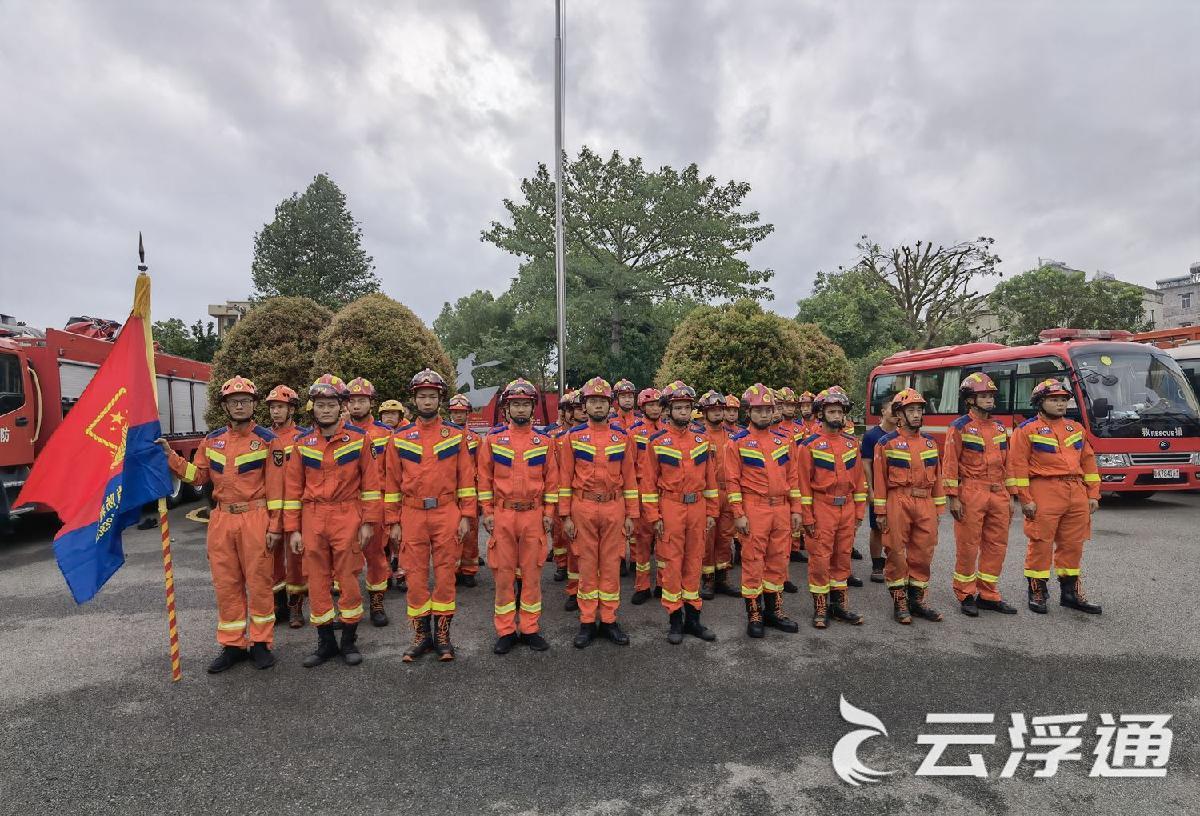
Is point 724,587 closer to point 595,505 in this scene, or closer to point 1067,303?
point 595,505

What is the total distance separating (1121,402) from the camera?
9.95 m

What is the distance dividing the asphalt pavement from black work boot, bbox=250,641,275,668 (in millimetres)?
85

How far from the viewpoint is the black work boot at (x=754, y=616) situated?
5.03m

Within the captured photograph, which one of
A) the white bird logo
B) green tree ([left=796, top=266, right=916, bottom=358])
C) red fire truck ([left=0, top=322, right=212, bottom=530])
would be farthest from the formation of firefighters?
green tree ([left=796, top=266, right=916, bottom=358])

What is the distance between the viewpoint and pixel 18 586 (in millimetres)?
6805

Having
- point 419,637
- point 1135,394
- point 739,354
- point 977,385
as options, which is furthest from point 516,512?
point 1135,394

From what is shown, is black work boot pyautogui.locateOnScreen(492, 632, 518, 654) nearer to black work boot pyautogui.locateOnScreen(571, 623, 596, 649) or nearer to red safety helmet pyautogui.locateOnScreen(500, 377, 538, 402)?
black work boot pyautogui.locateOnScreen(571, 623, 596, 649)

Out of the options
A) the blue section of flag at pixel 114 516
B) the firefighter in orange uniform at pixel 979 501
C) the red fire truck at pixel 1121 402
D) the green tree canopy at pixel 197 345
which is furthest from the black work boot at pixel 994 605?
the green tree canopy at pixel 197 345

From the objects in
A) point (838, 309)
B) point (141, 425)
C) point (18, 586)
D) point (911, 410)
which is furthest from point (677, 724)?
point (838, 309)

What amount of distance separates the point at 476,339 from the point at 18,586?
98.5 ft

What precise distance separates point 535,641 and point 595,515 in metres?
1.11

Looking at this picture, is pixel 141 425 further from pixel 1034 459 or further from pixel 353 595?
pixel 1034 459

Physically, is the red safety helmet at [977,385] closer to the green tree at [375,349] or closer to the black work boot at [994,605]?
the black work boot at [994,605]

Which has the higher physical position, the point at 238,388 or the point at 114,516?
the point at 238,388
